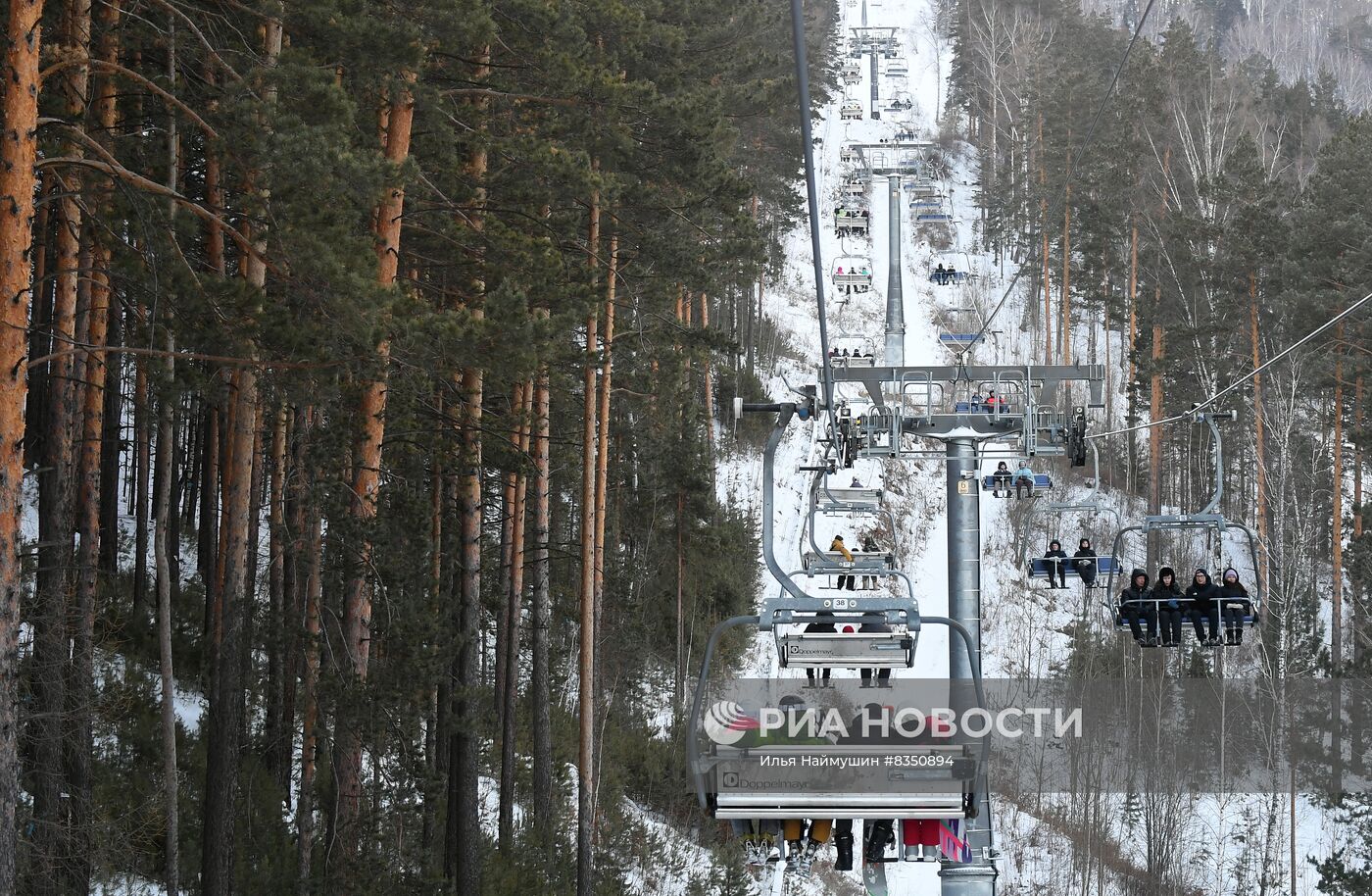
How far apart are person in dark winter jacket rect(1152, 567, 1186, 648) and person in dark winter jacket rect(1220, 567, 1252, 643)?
1.30ft

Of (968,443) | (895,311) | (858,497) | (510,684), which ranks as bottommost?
(510,684)

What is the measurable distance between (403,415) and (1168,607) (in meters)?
8.01

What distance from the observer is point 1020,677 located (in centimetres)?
3219

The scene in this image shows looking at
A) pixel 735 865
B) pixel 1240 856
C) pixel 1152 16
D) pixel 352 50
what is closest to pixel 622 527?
pixel 735 865

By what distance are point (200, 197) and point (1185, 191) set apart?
3580 cm

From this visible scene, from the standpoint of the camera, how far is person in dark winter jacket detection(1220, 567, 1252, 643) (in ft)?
42.8

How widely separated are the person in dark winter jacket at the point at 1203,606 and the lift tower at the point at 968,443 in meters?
1.91

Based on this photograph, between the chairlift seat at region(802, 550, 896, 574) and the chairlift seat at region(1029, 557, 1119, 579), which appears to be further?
the chairlift seat at region(1029, 557, 1119, 579)

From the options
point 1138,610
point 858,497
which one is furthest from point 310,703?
point 1138,610

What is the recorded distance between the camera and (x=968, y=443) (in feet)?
38.9

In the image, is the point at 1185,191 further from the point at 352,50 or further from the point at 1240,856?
the point at 352,50

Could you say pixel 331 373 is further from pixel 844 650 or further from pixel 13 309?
pixel 844 650

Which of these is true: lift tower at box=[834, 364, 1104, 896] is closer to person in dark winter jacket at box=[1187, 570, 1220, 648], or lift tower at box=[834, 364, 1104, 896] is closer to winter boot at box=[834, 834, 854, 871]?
winter boot at box=[834, 834, 854, 871]

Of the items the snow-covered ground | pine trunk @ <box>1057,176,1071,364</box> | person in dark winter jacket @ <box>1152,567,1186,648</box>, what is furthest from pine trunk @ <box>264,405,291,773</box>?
pine trunk @ <box>1057,176,1071,364</box>
